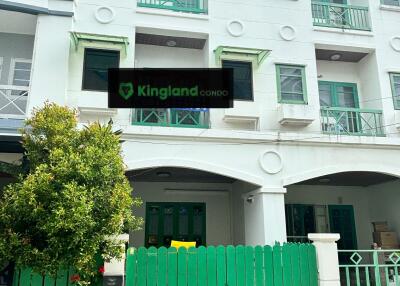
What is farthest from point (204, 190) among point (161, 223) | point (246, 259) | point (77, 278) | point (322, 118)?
point (77, 278)

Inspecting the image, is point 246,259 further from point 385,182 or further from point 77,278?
point 385,182

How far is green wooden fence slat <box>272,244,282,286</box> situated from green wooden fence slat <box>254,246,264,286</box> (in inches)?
7.8

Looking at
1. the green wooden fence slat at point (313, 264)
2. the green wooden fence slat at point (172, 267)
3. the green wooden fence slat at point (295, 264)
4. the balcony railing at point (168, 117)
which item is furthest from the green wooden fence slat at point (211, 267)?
the balcony railing at point (168, 117)

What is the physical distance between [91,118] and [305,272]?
17.1 feet

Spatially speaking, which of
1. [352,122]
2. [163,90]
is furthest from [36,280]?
[352,122]

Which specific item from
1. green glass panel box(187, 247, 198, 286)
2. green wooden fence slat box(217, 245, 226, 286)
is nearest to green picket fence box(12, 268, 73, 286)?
green glass panel box(187, 247, 198, 286)

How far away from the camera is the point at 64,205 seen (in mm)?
4578

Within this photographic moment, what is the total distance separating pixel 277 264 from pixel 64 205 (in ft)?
10.4

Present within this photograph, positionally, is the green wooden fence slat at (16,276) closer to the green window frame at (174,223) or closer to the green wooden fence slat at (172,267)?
the green wooden fence slat at (172,267)

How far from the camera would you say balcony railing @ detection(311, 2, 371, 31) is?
1006 cm

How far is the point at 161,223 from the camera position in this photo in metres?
10.2

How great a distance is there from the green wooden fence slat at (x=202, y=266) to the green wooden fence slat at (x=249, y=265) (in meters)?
0.61

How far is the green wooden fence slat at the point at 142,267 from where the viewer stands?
527 centimetres

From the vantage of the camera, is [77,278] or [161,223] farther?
[161,223]
